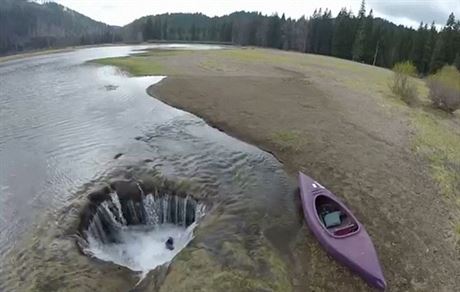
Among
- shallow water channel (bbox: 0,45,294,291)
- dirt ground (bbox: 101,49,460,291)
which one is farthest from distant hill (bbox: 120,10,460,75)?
shallow water channel (bbox: 0,45,294,291)

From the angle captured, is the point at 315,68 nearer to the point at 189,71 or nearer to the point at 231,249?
the point at 189,71

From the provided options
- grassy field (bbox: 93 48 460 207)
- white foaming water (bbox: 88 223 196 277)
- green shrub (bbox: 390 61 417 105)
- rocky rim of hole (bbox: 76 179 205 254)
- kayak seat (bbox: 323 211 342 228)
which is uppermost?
green shrub (bbox: 390 61 417 105)

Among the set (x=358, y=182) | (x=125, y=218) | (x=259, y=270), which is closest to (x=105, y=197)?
(x=125, y=218)

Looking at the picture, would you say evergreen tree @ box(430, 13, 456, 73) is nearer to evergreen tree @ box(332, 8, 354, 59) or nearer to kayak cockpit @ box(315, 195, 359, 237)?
evergreen tree @ box(332, 8, 354, 59)

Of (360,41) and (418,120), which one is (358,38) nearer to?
(360,41)

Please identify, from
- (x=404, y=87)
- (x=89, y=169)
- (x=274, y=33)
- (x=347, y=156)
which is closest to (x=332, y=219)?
(x=347, y=156)
